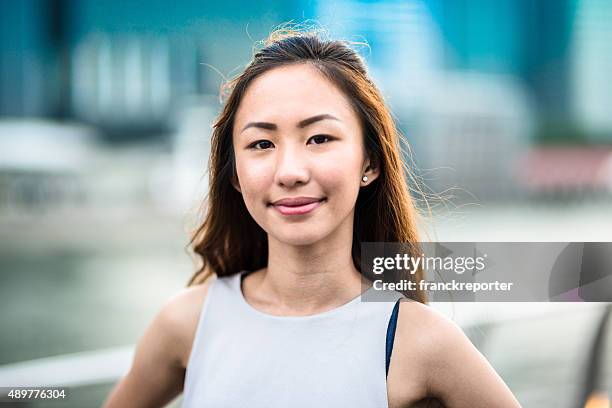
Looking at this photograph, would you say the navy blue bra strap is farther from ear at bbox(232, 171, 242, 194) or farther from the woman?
ear at bbox(232, 171, 242, 194)

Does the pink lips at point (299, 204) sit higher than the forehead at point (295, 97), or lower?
lower

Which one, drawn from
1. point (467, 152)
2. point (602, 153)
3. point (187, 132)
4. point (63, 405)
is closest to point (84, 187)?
point (187, 132)

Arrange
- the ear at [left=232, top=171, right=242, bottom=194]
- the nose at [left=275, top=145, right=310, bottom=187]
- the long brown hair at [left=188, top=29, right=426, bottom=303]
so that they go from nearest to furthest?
the nose at [left=275, top=145, right=310, bottom=187]
the long brown hair at [left=188, top=29, right=426, bottom=303]
the ear at [left=232, top=171, right=242, bottom=194]

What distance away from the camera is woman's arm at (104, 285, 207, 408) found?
175 centimetres

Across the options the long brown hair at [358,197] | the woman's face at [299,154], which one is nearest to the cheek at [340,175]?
the woman's face at [299,154]

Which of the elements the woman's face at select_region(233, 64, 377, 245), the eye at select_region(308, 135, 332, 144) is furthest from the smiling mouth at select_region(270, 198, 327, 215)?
the eye at select_region(308, 135, 332, 144)

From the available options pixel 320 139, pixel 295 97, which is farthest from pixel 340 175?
pixel 295 97

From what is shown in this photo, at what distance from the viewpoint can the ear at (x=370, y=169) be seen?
1.69 m

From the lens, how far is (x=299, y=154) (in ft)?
5.08

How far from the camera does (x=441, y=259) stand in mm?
1768

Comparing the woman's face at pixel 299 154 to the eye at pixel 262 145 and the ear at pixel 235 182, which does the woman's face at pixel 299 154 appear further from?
the ear at pixel 235 182

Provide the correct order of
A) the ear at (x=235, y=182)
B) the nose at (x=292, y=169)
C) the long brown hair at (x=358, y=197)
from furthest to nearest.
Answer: the ear at (x=235, y=182) < the long brown hair at (x=358, y=197) < the nose at (x=292, y=169)

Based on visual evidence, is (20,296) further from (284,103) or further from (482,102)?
(482,102)

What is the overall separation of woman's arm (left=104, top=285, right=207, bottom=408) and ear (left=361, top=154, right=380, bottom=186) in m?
0.47
